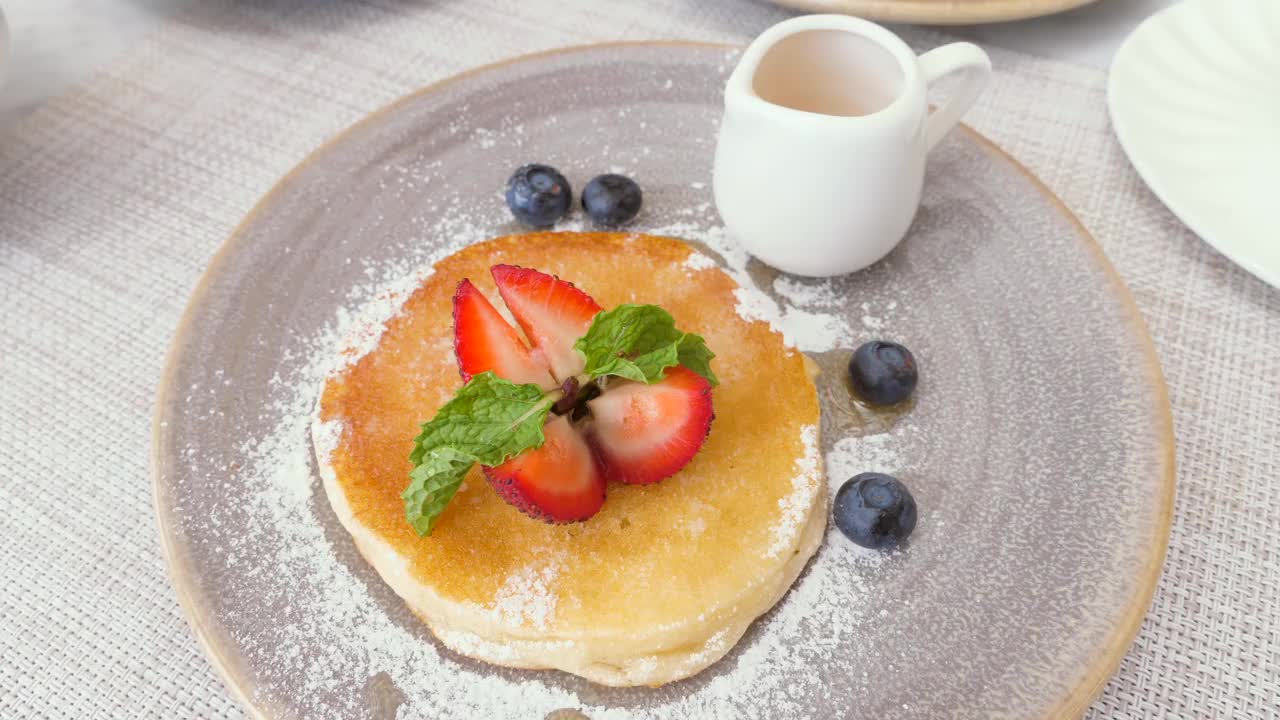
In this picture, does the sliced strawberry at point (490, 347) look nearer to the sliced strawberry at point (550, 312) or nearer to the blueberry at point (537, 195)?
the sliced strawberry at point (550, 312)

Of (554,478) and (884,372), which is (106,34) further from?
(884,372)

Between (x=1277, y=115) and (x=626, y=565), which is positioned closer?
(x=626, y=565)

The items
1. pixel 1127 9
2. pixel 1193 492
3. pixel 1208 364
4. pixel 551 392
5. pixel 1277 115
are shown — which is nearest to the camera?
pixel 551 392

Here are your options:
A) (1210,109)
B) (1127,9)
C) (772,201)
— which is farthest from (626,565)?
(1127,9)

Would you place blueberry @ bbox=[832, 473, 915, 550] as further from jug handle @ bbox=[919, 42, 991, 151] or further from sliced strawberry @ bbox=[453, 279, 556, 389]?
jug handle @ bbox=[919, 42, 991, 151]

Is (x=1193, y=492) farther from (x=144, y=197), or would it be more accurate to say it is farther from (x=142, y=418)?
(x=144, y=197)

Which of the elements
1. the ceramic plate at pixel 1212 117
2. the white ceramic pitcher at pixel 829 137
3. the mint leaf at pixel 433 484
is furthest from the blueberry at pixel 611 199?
the ceramic plate at pixel 1212 117
